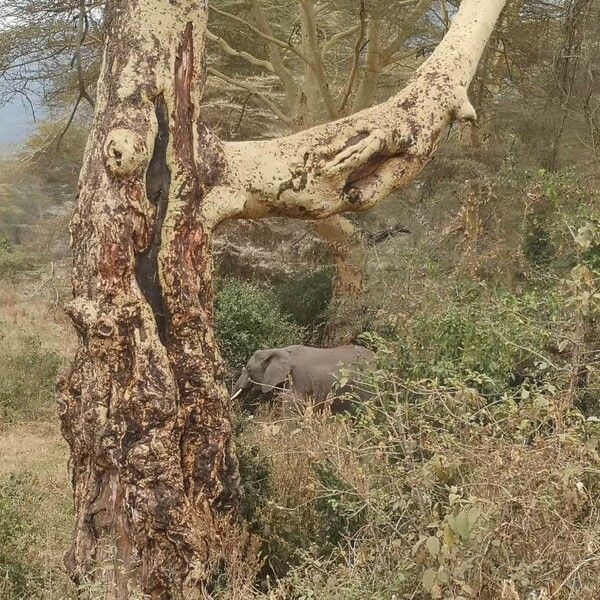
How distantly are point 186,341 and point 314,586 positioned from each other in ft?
4.16

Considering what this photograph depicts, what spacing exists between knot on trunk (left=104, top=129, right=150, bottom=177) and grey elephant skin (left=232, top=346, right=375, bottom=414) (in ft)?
16.1

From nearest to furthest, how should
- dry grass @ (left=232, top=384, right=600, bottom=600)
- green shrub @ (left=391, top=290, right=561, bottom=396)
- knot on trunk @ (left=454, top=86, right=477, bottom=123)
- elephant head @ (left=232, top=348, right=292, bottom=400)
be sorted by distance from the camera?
dry grass @ (left=232, top=384, right=600, bottom=600)
knot on trunk @ (left=454, top=86, right=477, bottom=123)
green shrub @ (left=391, top=290, right=561, bottom=396)
elephant head @ (left=232, top=348, right=292, bottom=400)

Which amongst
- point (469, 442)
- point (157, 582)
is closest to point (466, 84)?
point (469, 442)

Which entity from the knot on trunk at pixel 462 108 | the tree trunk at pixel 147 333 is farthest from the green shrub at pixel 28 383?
the knot on trunk at pixel 462 108

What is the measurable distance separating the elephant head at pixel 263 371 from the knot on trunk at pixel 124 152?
544 cm

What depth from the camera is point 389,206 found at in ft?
45.2

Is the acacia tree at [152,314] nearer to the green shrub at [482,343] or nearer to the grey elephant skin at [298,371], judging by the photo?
the green shrub at [482,343]

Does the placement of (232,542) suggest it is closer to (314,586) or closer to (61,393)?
(314,586)

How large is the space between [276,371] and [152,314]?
17.6 ft

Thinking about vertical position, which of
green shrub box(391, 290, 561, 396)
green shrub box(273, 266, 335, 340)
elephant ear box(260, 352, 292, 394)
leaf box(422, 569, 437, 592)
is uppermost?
leaf box(422, 569, 437, 592)

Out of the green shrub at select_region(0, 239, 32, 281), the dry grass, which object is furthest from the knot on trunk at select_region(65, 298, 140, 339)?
the green shrub at select_region(0, 239, 32, 281)

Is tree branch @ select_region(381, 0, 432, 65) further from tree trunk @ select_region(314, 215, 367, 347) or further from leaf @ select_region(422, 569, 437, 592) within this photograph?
leaf @ select_region(422, 569, 437, 592)

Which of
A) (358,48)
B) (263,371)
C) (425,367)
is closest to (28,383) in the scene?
(263,371)

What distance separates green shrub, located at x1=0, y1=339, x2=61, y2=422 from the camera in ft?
30.0
